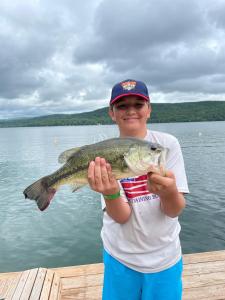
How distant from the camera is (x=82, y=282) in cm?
570

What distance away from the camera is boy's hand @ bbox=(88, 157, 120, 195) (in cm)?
278

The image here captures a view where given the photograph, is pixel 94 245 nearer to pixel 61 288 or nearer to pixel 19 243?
pixel 19 243

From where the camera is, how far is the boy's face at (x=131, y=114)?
3223mm

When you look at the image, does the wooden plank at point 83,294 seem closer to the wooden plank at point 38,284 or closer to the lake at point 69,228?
the wooden plank at point 38,284

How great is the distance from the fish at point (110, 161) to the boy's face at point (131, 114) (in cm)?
50

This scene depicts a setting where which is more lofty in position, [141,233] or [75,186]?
[75,186]

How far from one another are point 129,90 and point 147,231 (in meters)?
1.39

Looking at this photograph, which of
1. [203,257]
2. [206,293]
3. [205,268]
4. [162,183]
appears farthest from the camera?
[203,257]

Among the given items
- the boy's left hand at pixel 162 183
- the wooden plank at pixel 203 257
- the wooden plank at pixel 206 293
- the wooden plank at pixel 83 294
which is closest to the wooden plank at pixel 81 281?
the wooden plank at pixel 83 294

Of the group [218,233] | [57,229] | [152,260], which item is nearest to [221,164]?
[218,233]

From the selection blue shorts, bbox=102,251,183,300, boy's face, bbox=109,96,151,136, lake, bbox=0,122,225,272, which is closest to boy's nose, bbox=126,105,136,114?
boy's face, bbox=109,96,151,136

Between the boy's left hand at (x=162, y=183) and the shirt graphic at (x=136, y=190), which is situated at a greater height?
the boy's left hand at (x=162, y=183)

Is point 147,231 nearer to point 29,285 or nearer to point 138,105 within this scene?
point 138,105

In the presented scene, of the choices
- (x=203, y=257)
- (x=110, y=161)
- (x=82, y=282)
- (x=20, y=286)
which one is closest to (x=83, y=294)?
(x=82, y=282)
